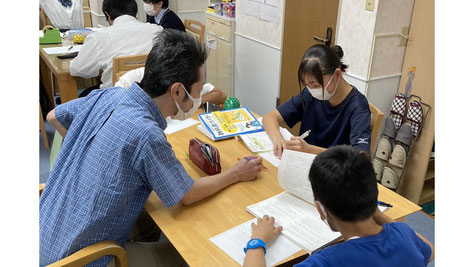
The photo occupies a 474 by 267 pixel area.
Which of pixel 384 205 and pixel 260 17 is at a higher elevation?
pixel 260 17

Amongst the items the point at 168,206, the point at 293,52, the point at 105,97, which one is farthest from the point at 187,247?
the point at 293,52

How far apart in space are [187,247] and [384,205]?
714 millimetres

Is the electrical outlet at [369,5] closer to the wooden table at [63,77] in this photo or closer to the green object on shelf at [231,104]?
the green object on shelf at [231,104]

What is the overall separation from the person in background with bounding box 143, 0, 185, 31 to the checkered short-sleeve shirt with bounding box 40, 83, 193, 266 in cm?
222

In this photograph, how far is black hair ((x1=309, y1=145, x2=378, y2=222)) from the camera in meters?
0.95

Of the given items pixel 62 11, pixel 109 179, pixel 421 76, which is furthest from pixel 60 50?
pixel 421 76

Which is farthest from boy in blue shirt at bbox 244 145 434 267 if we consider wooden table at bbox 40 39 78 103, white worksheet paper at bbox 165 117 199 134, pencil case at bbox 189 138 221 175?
wooden table at bbox 40 39 78 103

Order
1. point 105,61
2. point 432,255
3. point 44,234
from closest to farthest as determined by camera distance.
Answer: point 432,255
point 44,234
point 105,61

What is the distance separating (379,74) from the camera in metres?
2.67

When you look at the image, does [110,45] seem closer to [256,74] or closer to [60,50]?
[60,50]

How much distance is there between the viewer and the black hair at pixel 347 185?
95 centimetres

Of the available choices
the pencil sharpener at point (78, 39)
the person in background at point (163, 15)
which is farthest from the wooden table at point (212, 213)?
the pencil sharpener at point (78, 39)

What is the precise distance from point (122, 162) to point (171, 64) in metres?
0.38

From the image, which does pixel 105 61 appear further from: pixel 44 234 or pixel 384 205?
pixel 384 205
